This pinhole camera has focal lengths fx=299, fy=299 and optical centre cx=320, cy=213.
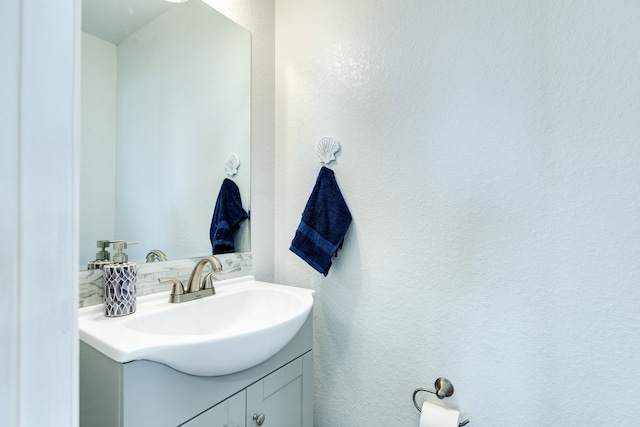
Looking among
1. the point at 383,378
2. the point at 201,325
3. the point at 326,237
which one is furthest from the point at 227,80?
the point at 383,378

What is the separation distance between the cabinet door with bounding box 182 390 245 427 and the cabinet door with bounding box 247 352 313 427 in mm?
28

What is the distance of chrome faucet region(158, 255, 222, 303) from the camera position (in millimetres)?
991

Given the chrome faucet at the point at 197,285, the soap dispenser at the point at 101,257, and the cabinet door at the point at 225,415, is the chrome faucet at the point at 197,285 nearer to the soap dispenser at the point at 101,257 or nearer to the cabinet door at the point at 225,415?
the soap dispenser at the point at 101,257

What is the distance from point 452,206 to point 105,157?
115cm

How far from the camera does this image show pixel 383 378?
117cm

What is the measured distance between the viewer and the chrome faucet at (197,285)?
991 mm

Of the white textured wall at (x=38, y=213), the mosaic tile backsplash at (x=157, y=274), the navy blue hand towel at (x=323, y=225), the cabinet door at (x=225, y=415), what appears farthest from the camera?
the navy blue hand towel at (x=323, y=225)

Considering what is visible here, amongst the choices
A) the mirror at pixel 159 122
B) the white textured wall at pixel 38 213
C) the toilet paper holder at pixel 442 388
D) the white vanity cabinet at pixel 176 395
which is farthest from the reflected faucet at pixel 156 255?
the toilet paper holder at pixel 442 388

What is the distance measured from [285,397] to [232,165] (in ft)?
2.99

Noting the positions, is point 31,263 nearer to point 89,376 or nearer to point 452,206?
point 89,376

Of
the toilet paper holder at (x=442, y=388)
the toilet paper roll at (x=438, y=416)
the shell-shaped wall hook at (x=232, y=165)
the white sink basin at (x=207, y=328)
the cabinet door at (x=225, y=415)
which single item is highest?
the shell-shaped wall hook at (x=232, y=165)

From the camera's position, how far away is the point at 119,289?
2.75ft

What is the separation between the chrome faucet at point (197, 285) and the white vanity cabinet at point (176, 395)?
11.4 inches

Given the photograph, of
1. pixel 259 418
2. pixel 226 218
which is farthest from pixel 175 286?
pixel 259 418
